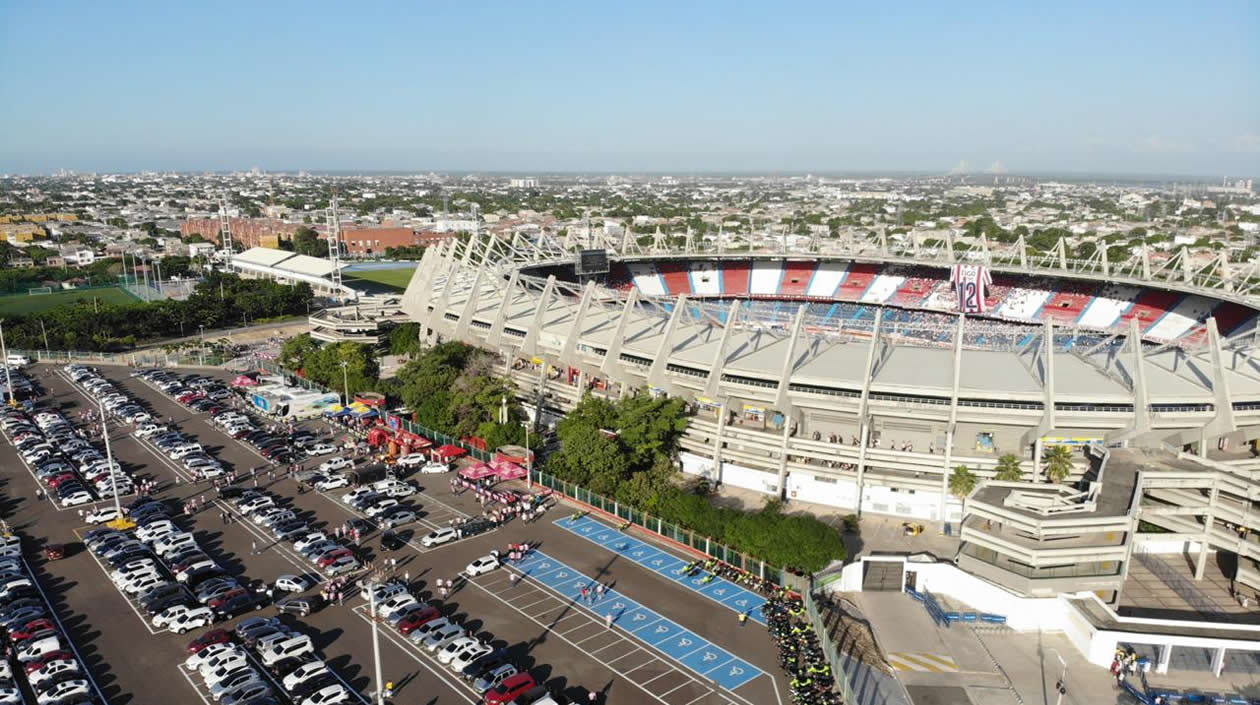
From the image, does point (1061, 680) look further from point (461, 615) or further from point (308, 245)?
point (308, 245)

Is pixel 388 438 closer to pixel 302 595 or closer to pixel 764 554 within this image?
pixel 302 595

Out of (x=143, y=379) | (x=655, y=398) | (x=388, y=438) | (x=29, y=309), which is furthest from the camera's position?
(x=29, y=309)

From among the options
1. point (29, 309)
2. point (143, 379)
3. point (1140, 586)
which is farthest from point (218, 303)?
point (1140, 586)

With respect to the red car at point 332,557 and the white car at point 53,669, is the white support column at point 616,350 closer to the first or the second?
the red car at point 332,557

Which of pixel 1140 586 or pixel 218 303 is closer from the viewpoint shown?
pixel 1140 586

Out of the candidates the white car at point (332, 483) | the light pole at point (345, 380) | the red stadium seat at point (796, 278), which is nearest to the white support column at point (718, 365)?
the white car at point (332, 483)
